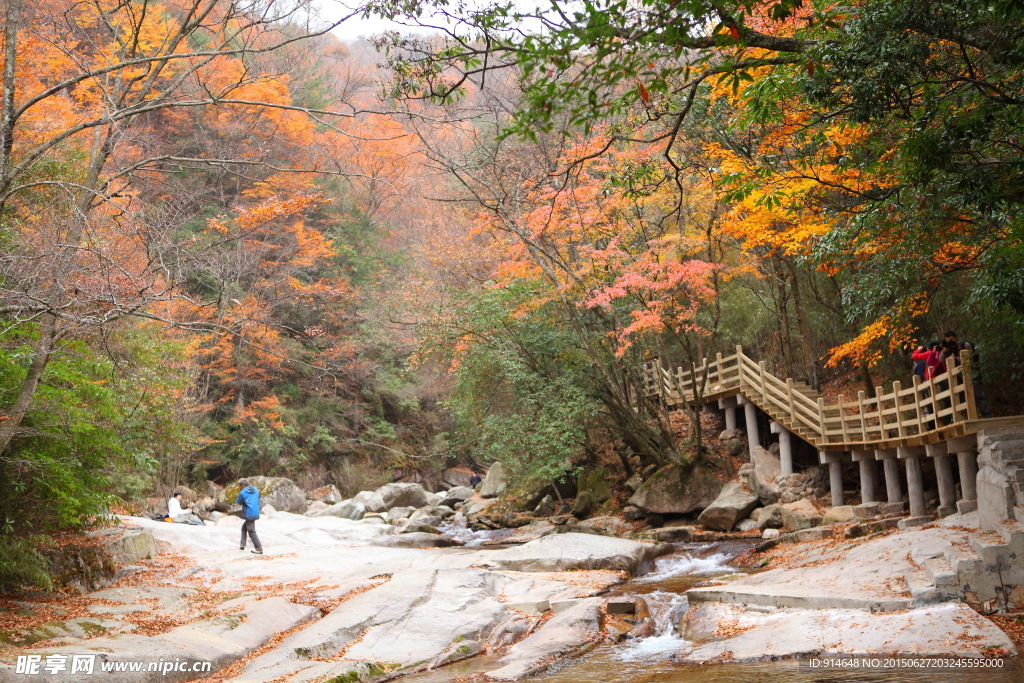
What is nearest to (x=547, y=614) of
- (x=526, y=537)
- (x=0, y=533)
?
(x=0, y=533)

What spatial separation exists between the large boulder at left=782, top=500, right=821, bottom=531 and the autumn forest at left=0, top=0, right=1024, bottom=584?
119 inches

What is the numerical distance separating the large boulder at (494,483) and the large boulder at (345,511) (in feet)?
12.1

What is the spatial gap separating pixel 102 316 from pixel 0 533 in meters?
3.90

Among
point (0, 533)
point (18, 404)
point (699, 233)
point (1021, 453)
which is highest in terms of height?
point (699, 233)

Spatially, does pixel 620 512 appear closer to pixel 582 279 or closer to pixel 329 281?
pixel 582 279

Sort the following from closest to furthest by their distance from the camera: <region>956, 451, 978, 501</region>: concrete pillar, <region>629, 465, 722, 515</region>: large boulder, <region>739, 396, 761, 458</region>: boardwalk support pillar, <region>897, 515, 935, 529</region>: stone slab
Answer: <region>897, 515, 935, 529</region>: stone slab < <region>956, 451, 978, 501</region>: concrete pillar < <region>629, 465, 722, 515</region>: large boulder < <region>739, 396, 761, 458</region>: boardwalk support pillar

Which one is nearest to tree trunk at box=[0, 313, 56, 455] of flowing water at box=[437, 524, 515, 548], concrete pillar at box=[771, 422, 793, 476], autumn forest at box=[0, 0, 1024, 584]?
autumn forest at box=[0, 0, 1024, 584]

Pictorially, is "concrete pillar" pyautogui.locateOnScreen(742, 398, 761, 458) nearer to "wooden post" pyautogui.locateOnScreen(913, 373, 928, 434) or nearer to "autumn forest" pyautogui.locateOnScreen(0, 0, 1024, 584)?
"autumn forest" pyautogui.locateOnScreen(0, 0, 1024, 584)

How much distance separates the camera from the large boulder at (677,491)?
1616 centimetres

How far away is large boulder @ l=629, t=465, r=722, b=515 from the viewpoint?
16.2 metres

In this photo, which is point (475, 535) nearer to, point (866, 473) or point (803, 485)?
point (803, 485)

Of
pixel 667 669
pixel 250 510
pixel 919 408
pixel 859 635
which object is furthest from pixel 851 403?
pixel 250 510

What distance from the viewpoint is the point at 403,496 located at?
23.7 m

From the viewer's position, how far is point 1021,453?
337 inches
